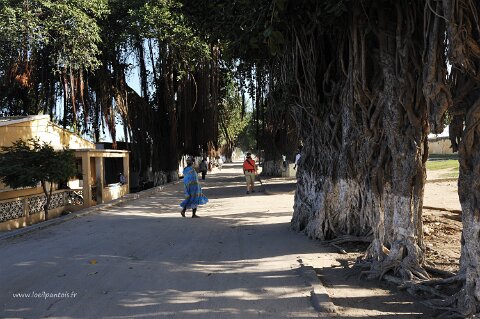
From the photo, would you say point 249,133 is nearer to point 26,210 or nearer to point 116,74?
point 116,74

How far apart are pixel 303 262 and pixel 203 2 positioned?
508cm

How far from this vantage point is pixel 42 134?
635 inches

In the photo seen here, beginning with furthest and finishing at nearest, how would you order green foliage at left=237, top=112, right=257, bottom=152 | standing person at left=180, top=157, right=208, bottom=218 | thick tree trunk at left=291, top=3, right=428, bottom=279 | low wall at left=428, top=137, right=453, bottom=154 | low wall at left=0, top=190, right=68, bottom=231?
low wall at left=428, top=137, right=453, bottom=154 < green foliage at left=237, top=112, right=257, bottom=152 < low wall at left=0, top=190, right=68, bottom=231 < standing person at left=180, top=157, right=208, bottom=218 < thick tree trunk at left=291, top=3, right=428, bottom=279

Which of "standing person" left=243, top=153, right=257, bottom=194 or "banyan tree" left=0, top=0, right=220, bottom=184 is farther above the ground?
"banyan tree" left=0, top=0, right=220, bottom=184

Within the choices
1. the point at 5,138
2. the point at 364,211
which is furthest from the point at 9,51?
the point at 364,211

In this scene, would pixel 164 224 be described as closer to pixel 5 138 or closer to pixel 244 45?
pixel 244 45

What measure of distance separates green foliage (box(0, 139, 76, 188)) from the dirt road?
2.49 meters

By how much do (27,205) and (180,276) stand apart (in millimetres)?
8592

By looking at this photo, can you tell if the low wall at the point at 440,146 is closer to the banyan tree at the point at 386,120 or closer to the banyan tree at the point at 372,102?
the banyan tree at the point at 372,102

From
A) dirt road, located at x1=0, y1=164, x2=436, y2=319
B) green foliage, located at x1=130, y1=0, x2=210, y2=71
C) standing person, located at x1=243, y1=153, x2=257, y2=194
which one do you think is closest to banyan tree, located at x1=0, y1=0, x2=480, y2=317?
dirt road, located at x1=0, y1=164, x2=436, y2=319

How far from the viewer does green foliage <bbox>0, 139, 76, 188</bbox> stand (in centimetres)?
1080

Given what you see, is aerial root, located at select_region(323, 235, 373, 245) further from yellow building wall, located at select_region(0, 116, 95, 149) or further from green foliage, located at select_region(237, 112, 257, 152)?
green foliage, located at select_region(237, 112, 257, 152)

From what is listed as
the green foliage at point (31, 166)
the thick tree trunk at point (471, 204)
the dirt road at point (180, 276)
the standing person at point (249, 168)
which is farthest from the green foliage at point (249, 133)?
the thick tree trunk at point (471, 204)

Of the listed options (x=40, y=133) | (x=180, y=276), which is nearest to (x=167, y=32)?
(x=40, y=133)
